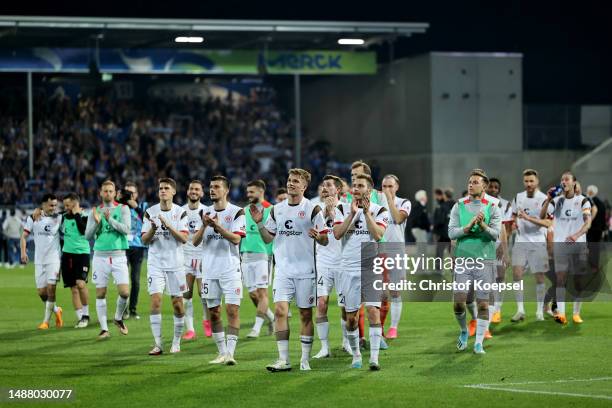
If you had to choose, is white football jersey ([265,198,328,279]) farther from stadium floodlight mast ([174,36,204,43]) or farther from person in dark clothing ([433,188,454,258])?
stadium floodlight mast ([174,36,204,43])

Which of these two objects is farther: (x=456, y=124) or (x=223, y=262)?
(x=456, y=124)

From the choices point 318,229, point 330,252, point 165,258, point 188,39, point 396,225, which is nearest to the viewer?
point 318,229

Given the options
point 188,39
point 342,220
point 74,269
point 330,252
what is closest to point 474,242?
point 330,252

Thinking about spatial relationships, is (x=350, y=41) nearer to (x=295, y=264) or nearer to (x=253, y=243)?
(x=253, y=243)

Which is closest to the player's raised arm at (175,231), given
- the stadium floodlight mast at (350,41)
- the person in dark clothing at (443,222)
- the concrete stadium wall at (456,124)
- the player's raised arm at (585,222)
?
the player's raised arm at (585,222)

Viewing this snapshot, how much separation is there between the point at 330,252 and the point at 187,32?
27972 mm

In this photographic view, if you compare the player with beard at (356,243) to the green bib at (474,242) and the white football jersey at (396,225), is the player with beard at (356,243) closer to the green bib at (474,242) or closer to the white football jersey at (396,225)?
the green bib at (474,242)

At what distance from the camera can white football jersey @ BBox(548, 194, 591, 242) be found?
61.6 feet

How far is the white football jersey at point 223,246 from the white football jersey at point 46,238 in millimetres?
6066

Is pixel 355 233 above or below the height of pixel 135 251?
above

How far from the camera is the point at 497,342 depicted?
632 inches

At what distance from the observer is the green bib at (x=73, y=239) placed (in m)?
19.0

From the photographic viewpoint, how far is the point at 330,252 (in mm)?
14734

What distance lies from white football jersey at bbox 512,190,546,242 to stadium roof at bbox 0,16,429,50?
75.4 ft
